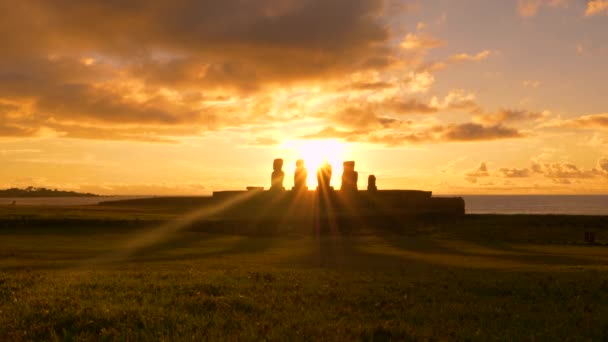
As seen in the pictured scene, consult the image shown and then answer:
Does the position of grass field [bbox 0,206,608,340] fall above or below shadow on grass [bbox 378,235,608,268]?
above

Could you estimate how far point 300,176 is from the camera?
10325cm

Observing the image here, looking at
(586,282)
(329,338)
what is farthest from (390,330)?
(586,282)

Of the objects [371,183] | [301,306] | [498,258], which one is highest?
[371,183]

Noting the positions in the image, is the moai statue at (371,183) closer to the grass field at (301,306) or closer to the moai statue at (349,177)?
the moai statue at (349,177)

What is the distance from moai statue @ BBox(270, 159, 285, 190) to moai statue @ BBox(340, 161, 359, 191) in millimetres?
11502

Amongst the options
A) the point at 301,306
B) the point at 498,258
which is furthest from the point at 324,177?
the point at 301,306

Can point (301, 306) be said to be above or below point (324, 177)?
below

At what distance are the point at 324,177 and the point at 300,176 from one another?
180 inches

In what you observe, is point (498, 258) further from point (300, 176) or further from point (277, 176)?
point (277, 176)

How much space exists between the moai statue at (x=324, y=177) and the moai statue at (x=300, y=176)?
2643mm

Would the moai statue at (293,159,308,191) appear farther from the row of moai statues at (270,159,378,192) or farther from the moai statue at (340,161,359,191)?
the moai statue at (340,161,359,191)

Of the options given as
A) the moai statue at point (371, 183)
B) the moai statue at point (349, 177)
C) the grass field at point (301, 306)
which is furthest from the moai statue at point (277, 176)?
the grass field at point (301, 306)

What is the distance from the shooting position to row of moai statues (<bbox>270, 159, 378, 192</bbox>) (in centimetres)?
10175

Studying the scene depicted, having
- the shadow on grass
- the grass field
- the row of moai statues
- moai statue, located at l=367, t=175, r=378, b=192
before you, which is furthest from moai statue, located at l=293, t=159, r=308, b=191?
the grass field
